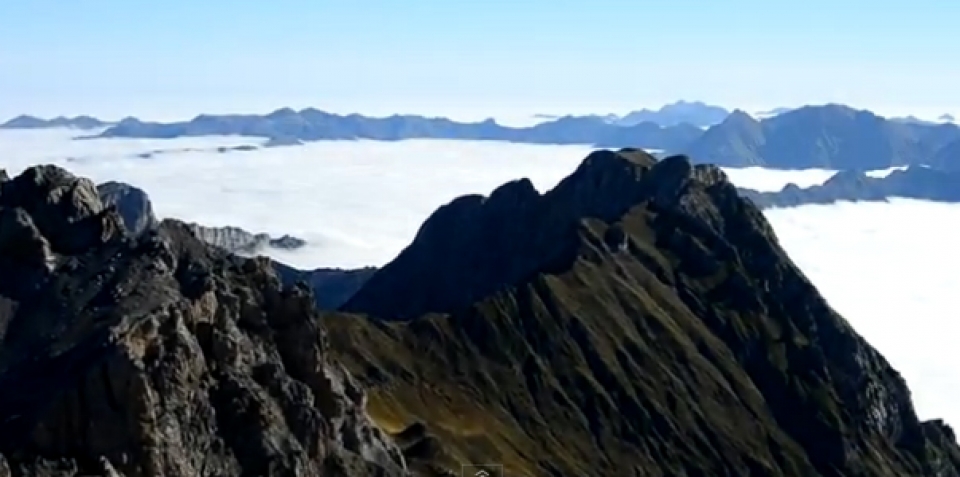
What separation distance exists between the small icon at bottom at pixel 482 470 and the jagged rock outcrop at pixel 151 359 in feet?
109

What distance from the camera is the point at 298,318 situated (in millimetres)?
111438

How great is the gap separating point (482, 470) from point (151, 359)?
85091mm

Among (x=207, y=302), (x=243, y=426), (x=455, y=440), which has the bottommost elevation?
(x=455, y=440)

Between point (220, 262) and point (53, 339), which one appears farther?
point (220, 262)

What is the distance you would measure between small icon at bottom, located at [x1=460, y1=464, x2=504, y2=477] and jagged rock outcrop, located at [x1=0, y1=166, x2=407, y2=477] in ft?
109

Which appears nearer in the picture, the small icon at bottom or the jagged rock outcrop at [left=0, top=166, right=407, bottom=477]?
the jagged rock outcrop at [left=0, top=166, right=407, bottom=477]

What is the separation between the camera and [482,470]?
16625 cm

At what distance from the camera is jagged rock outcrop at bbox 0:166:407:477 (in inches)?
3196

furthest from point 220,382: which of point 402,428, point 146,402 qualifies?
point 402,428

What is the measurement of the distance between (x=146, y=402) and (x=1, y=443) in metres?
8.90

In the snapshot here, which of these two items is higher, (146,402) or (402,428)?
(146,402)

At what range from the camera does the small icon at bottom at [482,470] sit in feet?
495

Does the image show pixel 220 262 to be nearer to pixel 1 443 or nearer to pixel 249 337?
pixel 249 337

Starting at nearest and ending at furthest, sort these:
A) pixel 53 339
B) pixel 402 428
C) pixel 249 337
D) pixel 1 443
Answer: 1. pixel 1 443
2. pixel 53 339
3. pixel 249 337
4. pixel 402 428
